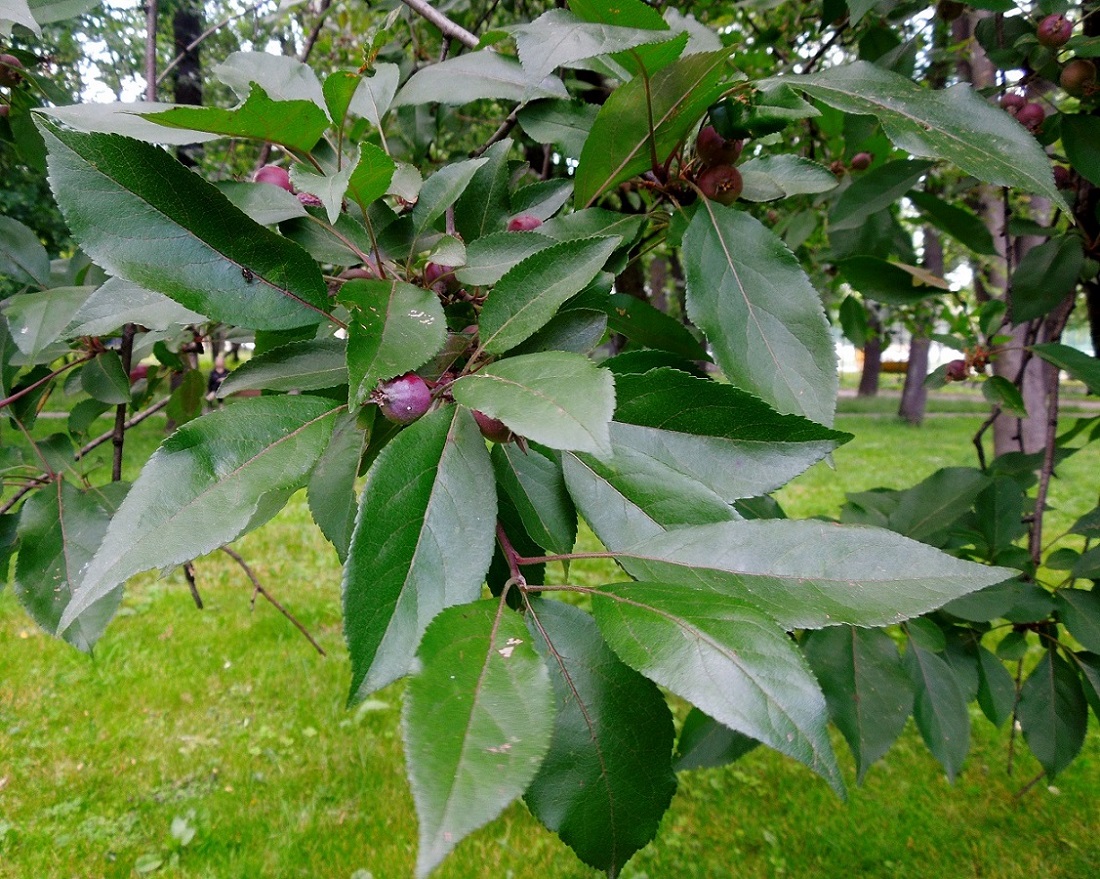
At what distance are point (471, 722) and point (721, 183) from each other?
65 cm

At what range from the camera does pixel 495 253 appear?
28.7 inches

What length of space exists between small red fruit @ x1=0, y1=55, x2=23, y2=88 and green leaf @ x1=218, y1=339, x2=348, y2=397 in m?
1.06

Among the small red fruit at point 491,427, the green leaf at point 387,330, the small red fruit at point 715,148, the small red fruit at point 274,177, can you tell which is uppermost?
the small red fruit at point 715,148

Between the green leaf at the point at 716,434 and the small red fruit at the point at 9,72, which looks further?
the small red fruit at the point at 9,72

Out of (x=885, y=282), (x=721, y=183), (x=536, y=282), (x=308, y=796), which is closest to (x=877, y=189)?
(x=885, y=282)

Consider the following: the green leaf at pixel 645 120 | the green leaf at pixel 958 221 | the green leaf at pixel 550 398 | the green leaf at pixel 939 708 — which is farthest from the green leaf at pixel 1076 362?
the green leaf at pixel 550 398

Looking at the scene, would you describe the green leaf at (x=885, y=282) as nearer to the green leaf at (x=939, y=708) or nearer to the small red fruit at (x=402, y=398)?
the green leaf at (x=939, y=708)

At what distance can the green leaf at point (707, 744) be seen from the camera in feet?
4.82

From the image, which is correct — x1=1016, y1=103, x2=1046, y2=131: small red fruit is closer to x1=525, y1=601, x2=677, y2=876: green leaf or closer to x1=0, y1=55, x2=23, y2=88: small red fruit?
x1=525, y1=601, x2=677, y2=876: green leaf

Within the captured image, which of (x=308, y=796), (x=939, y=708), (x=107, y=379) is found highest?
(x=107, y=379)

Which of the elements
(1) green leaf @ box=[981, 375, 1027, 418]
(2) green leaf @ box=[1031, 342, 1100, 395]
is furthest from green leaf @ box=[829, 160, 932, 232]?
(1) green leaf @ box=[981, 375, 1027, 418]

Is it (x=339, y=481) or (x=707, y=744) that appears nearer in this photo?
(x=339, y=481)

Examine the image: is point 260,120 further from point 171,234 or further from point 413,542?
point 413,542

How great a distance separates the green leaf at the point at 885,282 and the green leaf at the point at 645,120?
0.75m
